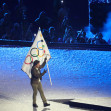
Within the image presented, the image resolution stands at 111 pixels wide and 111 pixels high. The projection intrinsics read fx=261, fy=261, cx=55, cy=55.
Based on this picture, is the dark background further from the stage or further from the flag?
the flag

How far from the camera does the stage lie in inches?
307

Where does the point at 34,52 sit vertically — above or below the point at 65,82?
above

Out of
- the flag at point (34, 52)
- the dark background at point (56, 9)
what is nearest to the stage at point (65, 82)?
the flag at point (34, 52)

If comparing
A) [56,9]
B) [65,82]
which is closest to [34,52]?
[65,82]

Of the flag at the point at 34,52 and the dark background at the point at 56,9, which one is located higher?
the dark background at the point at 56,9

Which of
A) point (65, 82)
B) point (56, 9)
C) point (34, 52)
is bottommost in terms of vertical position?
point (65, 82)

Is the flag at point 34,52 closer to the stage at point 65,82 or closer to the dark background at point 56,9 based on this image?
the stage at point 65,82

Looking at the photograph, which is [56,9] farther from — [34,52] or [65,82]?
[34,52]

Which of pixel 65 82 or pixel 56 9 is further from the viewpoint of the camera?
pixel 56 9

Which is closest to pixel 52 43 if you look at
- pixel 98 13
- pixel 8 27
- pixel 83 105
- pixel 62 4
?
pixel 8 27

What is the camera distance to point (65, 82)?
450 inches

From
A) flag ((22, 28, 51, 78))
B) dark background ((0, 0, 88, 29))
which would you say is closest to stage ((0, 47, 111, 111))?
flag ((22, 28, 51, 78))

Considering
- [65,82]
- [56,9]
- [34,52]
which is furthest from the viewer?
[56,9]

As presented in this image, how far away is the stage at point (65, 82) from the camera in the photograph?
779cm
